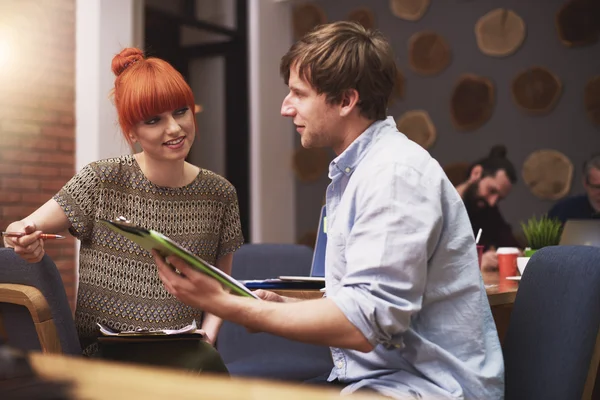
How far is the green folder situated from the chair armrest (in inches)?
18.5

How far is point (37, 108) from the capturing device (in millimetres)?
4680

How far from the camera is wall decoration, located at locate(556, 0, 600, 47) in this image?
4.97 m

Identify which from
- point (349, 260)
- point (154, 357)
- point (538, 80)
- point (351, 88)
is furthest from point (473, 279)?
point (538, 80)

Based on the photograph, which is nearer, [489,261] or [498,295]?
[498,295]

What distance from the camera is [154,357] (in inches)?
65.7

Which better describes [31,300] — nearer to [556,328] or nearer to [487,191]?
[556,328]

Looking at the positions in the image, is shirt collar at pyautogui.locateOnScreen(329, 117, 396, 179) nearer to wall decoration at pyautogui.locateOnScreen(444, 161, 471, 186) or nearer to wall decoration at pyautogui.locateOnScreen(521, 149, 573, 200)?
wall decoration at pyautogui.locateOnScreen(521, 149, 573, 200)

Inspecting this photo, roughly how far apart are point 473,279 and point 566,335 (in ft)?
0.80

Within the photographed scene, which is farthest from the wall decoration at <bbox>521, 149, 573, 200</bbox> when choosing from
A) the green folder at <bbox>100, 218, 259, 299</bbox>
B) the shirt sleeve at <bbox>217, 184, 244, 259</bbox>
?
the green folder at <bbox>100, 218, 259, 299</bbox>

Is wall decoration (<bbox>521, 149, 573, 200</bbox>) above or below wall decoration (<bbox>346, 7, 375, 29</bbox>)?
below

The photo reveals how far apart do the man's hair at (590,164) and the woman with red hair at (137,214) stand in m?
3.56

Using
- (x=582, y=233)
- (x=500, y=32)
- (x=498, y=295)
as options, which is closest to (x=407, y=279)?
(x=498, y=295)

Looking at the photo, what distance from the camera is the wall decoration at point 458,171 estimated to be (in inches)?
214

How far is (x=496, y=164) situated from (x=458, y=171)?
0.30 metres
